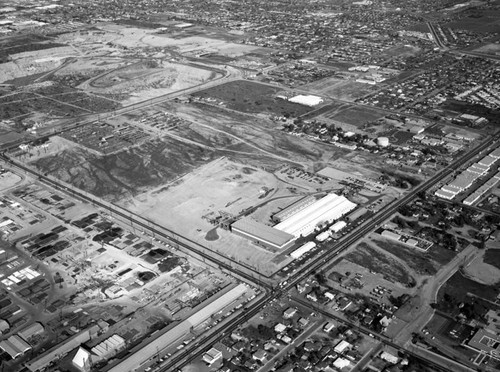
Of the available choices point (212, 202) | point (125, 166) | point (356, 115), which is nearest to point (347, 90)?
point (356, 115)

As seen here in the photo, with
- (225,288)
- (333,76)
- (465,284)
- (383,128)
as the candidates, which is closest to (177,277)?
(225,288)

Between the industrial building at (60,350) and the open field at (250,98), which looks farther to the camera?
the open field at (250,98)

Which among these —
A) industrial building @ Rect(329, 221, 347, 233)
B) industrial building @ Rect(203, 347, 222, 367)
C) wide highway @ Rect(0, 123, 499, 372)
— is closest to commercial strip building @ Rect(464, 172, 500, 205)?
wide highway @ Rect(0, 123, 499, 372)

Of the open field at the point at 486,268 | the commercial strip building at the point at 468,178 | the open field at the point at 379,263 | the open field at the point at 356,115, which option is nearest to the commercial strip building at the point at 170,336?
the open field at the point at 379,263

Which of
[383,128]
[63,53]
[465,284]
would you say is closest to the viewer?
[465,284]

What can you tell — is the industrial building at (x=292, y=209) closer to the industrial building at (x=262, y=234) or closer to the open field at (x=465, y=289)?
the industrial building at (x=262, y=234)

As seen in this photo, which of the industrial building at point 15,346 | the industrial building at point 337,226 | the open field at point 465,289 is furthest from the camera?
the industrial building at point 337,226

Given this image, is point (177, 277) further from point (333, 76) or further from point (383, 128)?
point (333, 76)

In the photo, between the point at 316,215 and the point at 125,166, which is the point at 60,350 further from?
the point at 125,166
